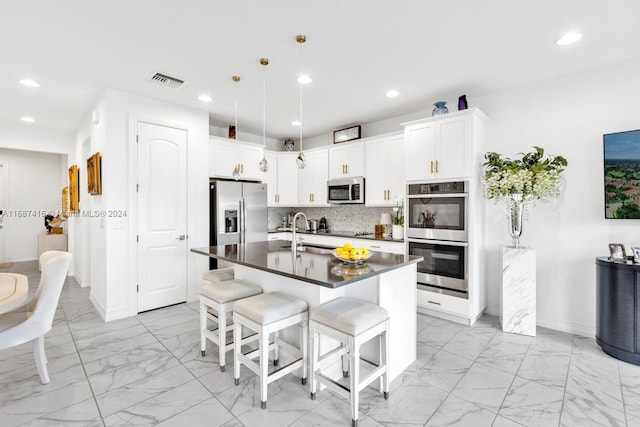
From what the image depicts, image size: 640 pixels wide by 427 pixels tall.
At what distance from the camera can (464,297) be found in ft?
11.1

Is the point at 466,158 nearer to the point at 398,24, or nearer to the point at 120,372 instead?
the point at 398,24

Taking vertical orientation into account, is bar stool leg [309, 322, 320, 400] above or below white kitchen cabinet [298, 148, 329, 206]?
below

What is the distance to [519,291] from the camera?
3131 mm

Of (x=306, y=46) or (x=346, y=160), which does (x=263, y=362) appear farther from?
(x=346, y=160)

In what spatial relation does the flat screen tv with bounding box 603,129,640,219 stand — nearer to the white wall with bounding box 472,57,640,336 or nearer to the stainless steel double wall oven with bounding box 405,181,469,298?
the white wall with bounding box 472,57,640,336

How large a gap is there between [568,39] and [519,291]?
7.62ft

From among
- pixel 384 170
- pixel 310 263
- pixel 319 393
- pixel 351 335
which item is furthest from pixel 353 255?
pixel 384 170

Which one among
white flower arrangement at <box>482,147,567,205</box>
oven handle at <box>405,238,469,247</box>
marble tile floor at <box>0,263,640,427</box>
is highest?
white flower arrangement at <box>482,147,567,205</box>

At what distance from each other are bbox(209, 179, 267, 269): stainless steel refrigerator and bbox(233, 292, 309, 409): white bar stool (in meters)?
2.32

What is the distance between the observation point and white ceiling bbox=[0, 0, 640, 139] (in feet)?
6.89

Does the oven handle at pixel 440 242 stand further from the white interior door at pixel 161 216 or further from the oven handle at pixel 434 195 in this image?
the white interior door at pixel 161 216

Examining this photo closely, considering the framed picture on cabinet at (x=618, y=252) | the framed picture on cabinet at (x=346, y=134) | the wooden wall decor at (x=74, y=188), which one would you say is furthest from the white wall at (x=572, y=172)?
the wooden wall decor at (x=74, y=188)

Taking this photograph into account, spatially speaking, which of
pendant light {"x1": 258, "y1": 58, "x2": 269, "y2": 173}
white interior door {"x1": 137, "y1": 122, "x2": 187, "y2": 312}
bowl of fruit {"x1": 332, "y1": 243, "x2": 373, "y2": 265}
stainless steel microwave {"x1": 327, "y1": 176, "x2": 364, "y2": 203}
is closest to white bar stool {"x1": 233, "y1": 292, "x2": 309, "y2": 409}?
bowl of fruit {"x1": 332, "y1": 243, "x2": 373, "y2": 265}

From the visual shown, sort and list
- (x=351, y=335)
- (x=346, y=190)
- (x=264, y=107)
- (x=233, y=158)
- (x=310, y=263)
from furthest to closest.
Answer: (x=346, y=190)
(x=233, y=158)
(x=264, y=107)
(x=310, y=263)
(x=351, y=335)
